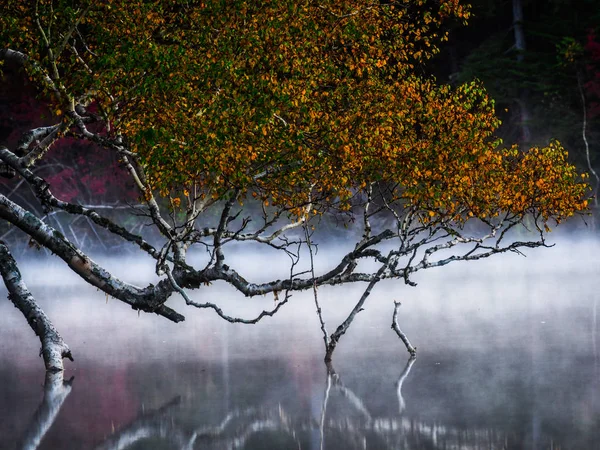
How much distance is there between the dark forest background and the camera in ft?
150

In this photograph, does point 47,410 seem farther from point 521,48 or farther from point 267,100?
point 521,48

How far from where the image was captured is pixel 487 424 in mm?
15586

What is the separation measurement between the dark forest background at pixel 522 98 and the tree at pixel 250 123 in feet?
81.6

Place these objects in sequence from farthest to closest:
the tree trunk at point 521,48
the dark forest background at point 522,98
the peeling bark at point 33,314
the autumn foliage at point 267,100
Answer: the tree trunk at point 521,48, the dark forest background at point 522,98, the peeling bark at point 33,314, the autumn foliage at point 267,100

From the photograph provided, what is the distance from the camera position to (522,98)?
49.5 meters

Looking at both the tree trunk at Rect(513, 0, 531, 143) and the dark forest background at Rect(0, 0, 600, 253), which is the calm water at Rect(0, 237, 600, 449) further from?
the tree trunk at Rect(513, 0, 531, 143)

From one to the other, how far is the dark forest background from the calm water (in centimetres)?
1266

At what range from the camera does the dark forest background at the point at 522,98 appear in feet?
150

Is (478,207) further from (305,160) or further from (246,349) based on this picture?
(246,349)

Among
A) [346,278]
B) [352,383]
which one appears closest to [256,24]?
[346,278]

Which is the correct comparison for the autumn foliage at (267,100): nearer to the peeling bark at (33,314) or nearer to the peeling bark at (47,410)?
the peeling bark at (33,314)

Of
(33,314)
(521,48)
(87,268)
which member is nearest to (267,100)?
(87,268)

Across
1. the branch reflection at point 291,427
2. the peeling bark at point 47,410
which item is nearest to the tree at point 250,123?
the peeling bark at point 47,410

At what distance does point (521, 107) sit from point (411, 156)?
103 feet
